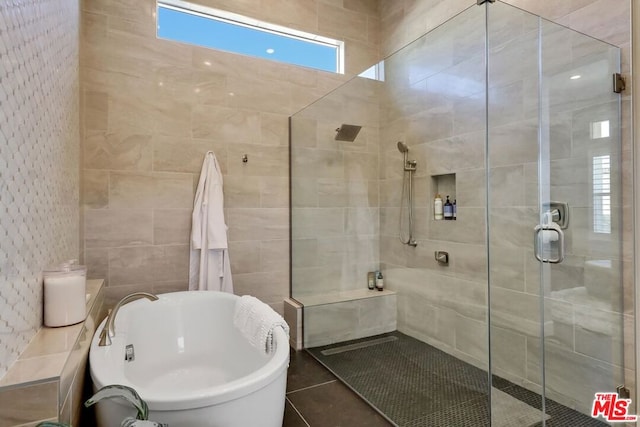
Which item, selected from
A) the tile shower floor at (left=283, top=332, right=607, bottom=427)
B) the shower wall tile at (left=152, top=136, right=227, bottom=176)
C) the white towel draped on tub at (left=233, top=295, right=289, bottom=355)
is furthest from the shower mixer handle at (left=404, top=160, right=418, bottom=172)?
the white towel draped on tub at (left=233, top=295, right=289, bottom=355)

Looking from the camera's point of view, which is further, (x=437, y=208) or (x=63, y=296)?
(x=437, y=208)

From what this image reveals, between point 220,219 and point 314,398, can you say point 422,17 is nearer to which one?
point 220,219

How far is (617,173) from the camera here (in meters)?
1.79

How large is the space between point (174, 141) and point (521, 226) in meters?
2.46

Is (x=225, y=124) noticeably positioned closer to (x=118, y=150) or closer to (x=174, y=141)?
(x=174, y=141)

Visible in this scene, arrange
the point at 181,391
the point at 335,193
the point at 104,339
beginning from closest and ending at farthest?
the point at 181,391, the point at 104,339, the point at 335,193

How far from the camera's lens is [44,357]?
44.2 inches

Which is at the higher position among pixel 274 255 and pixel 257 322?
pixel 274 255

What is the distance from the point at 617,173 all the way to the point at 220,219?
2479 millimetres

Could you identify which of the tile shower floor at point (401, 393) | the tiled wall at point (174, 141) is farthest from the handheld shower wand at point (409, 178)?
the tiled wall at point (174, 141)

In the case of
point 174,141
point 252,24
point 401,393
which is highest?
point 252,24

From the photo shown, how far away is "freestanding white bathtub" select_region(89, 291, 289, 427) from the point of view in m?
1.21

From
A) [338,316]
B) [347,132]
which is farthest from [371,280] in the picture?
[347,132]
